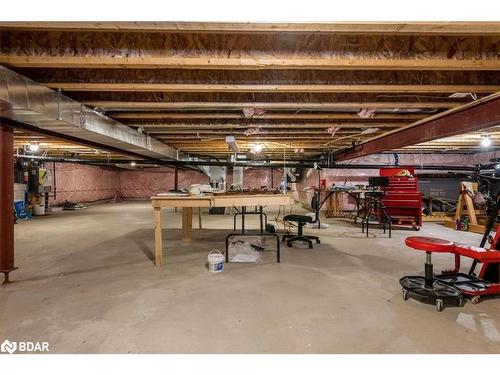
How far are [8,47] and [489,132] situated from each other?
22.8ft

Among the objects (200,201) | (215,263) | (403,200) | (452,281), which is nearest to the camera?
(452,281)

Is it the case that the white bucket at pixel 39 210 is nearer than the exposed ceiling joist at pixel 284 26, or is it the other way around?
→ the exposed ceiling joist at pixel 284 26

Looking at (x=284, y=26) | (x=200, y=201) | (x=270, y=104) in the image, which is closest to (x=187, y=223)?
(x=200, y=201)

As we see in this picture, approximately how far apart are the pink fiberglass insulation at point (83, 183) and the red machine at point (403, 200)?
11.7 metres

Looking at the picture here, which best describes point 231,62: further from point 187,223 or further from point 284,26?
point 187,223

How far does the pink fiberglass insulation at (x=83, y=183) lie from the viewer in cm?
1097

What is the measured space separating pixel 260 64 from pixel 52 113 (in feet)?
6.72

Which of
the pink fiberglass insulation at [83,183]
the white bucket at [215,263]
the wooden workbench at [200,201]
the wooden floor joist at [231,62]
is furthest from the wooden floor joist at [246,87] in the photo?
the pink fiberglass insulation at [83,183]

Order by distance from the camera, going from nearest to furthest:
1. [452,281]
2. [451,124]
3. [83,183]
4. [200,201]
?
1. [452,281]
2. [200,201]
3. [451,124]
4. [83,183]

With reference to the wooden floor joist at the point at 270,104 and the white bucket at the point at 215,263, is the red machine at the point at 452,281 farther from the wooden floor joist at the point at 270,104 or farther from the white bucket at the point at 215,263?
the white bucket at the point at 215,263

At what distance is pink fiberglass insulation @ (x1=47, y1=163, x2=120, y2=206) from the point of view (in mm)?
10969

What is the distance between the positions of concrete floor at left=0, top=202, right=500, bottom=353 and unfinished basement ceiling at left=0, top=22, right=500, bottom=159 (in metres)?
1.89

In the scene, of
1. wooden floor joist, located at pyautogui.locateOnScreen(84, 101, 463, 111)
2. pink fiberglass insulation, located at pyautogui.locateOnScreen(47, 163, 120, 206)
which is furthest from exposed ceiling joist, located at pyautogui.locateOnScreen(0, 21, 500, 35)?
pink fiberglass insulation, located at pyautogui.locateOnScreen(47, 163, 120, 206)

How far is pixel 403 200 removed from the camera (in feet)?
19.3
